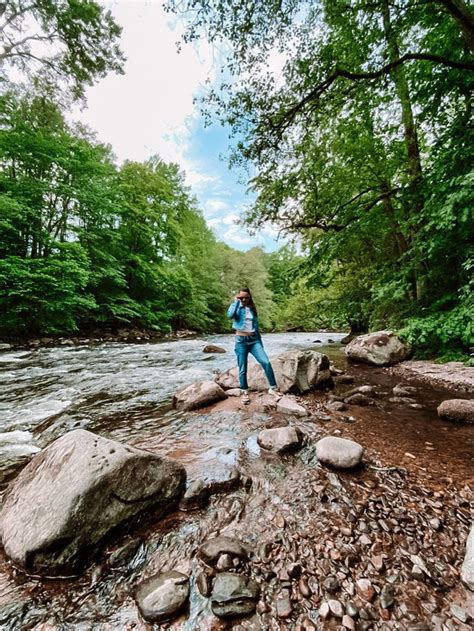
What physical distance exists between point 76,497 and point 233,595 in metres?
1.11

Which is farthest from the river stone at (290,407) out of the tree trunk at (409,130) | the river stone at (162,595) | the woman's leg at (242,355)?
the tree trunk at (409,130)

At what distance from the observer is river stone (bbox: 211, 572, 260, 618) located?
1.24m

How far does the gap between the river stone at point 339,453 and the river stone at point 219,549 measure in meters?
1.16

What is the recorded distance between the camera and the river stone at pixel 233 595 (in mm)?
1240

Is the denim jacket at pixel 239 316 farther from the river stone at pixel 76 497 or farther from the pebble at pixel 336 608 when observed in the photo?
the pebble at pixel 336 608

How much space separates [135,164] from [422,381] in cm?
2453

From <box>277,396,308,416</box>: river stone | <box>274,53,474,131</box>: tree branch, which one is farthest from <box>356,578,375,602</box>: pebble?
<box>274,53,474,131</box>: tree branch

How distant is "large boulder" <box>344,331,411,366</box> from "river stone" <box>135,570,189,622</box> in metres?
7.10

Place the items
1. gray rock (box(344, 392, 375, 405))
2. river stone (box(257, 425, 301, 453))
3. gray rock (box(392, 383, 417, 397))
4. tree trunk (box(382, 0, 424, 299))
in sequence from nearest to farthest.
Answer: river stone (box(257, 425, 301, 453)) → gray rock (box(344, 392, 375, 405)) → gray rock (box(392, 383, 417, 397)) → tree trunk (box(382, 0, 424, 299))

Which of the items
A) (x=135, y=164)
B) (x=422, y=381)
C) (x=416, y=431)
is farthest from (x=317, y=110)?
(x=135, y=164)

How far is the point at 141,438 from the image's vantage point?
10.5 feet

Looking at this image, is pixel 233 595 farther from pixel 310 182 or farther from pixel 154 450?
pixel 310 182

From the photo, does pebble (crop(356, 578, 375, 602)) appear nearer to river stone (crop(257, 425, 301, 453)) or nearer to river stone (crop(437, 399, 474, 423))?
river stone (crop(257, 425, 301, 453))

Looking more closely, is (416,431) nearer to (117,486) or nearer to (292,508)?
(292,508)
